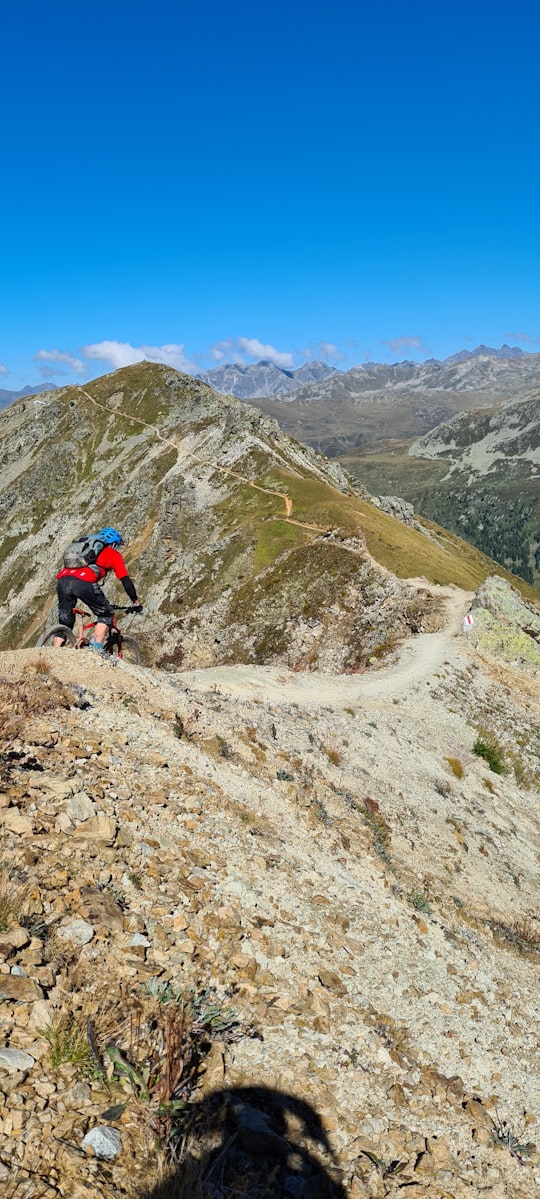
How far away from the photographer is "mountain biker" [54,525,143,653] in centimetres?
1906

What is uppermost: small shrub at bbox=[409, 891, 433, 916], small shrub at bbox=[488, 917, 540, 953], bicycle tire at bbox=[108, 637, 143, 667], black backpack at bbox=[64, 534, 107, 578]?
black backpack at bbox=[64, 534, 107, 578]

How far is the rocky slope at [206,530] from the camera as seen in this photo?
62.8 metres

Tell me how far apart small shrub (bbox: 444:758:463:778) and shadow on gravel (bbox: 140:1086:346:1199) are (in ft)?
70.3

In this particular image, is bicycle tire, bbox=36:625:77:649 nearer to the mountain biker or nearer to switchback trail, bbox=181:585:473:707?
the mountain biker

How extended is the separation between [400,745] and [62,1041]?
73.4 ft

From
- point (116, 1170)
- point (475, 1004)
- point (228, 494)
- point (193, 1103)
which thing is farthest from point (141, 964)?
point (228, 494)

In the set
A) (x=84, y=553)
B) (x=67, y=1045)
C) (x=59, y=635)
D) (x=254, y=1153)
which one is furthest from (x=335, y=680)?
(x=67, y=1045)

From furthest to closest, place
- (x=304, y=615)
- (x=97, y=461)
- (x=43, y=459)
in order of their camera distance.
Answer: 1. (x=43, y=459)
2. (x=97, y=461)
3. (x=304, y=615)

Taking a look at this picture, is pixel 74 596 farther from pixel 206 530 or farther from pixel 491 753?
pixel 206 530

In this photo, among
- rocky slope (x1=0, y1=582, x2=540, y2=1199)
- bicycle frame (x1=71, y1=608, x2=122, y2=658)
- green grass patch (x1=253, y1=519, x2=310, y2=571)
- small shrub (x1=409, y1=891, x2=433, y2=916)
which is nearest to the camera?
rocky slope (x1=0, y1=582, x2=540, y2=1199)

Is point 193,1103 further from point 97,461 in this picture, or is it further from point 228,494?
point 97,461

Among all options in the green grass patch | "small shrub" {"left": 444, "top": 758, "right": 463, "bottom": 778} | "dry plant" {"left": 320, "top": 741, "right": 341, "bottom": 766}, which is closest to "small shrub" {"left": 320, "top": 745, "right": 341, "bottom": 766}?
"dry plant" {"left": 320, "top": 741, "right": 341, "bottom": 766}

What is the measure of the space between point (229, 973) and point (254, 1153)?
2.63 m

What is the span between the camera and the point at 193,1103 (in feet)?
21.6
